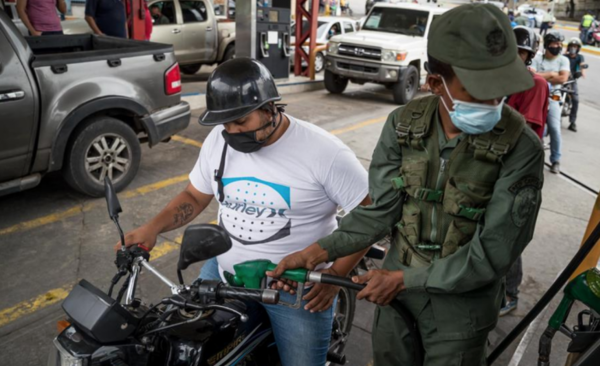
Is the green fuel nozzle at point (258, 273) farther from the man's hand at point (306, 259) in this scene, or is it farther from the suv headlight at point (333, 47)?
the suv headlight at point (333, 47)

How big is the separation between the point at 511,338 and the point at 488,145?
1.22 meters

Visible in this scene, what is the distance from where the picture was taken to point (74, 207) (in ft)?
17.4

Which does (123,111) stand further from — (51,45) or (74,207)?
(51,45)

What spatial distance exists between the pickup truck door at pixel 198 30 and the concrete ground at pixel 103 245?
464 centimetres

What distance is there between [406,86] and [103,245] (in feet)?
28.3

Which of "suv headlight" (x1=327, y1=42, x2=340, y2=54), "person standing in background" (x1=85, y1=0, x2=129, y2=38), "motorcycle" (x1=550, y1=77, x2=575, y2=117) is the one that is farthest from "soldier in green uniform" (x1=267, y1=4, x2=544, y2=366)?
"suv headlight" (x1=327, y1=42, x2=340, y2=54)

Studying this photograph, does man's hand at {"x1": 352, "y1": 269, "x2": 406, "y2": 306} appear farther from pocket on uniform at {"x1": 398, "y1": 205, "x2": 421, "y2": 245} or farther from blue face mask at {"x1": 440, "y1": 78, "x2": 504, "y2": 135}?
blue face mask at {"x1": 440, "y1": 78, "x2": 504, "y2": 135}

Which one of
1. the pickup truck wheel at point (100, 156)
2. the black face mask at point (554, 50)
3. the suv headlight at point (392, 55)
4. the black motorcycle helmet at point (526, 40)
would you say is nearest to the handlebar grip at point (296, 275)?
the black motorcycle helmet at point (526, 40)

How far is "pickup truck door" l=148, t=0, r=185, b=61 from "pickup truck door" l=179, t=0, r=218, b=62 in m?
0.17

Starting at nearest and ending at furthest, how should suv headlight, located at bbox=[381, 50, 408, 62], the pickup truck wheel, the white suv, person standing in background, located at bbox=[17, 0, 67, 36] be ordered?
1. the pickup truck wheel
2. person standing in background, located at bbox=[17, 0, 67, 36]
3. suv headlight, located at bbox=[381, 50, 408, 62]
4. the white suv

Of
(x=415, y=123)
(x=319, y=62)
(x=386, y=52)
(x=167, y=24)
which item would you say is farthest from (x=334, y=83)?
(x=415, y=123)

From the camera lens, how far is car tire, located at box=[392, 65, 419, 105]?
11377 mm

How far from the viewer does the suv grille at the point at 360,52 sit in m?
11.2

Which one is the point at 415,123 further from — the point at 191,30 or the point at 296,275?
the point at 191,30
